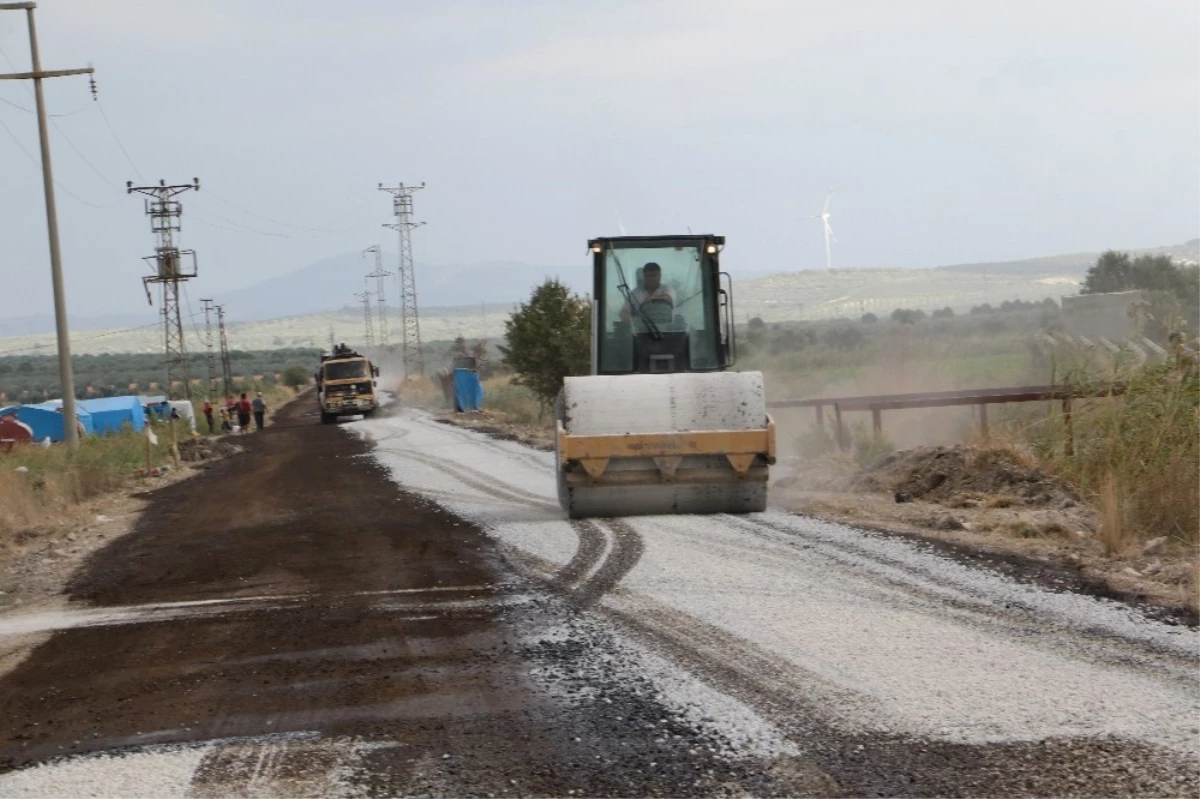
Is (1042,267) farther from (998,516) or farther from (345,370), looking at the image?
(998,516)

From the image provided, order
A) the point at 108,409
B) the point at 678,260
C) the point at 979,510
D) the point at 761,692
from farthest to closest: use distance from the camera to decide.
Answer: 1. the point at 108,409
2. the point at 678,260
3. the point at 979,510
4. the point at 761,692

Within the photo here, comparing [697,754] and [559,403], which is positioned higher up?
[559,403]

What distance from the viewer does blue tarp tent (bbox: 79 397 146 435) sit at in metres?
56.6

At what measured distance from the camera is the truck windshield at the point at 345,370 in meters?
58.0

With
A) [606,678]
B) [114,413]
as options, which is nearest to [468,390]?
[114,413]

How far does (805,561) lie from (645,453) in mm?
3387

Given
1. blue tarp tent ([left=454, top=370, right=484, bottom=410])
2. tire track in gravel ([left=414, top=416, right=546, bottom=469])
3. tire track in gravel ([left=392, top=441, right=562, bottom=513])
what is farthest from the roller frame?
blue tarp tent ([left=454, top=370, right=484, bottom=410])

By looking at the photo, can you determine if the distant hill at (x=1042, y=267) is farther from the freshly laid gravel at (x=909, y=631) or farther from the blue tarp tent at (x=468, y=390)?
the freshly laid gravel at (x=909, y=631)

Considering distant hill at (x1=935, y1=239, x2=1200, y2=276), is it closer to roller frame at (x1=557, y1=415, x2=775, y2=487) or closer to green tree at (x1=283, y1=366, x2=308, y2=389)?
green tree at (x1=283, y1=366, x2=308, y2=389)

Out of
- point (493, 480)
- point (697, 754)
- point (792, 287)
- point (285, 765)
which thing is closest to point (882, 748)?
point (697, 754)

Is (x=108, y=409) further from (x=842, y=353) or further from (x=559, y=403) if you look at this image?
(x=559, y=403)

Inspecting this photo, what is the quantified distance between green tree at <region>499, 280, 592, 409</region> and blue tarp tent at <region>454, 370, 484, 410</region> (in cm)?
1023

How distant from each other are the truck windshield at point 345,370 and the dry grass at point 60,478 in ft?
65.2

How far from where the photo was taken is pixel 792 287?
623ft
